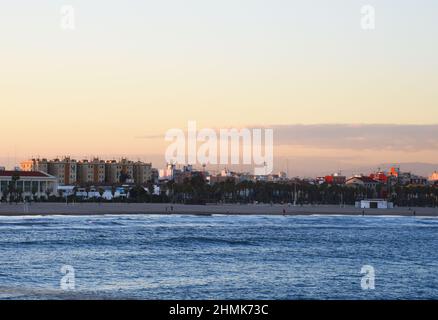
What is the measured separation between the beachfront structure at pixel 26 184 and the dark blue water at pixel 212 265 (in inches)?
3715

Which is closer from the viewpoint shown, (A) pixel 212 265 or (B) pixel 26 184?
(A) pixel 212 265

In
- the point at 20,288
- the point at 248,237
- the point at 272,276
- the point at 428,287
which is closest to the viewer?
the point at 20,288

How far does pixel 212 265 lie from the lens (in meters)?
46.1

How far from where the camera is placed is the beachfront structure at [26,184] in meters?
170

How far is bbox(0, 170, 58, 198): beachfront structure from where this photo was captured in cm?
17031

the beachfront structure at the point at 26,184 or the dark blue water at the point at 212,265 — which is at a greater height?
the beachfront structure at the point at 26,184

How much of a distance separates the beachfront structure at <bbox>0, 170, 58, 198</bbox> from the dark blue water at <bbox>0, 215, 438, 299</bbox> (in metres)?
94.4

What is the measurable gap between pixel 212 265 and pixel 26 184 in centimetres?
13595

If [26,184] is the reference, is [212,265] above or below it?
below
